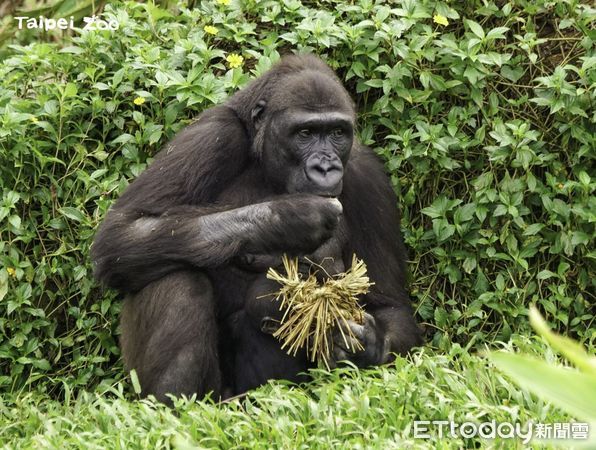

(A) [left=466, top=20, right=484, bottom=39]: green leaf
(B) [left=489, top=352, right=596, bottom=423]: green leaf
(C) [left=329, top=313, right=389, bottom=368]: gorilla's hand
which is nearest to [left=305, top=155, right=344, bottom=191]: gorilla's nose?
(C) [left=329, top=313, right=389, bottom=368]: gorilla's hand

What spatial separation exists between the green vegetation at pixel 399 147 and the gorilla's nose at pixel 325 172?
0.92 meters

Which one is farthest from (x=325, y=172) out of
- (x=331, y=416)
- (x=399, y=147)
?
(x=331, y=416)

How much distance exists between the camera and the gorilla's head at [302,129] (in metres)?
5.15

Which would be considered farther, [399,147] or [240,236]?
[399,147]

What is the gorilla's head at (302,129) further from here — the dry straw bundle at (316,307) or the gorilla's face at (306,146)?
the dry straw bundle at (316,307)

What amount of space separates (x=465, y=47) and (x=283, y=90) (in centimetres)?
125

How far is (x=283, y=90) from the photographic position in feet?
17.5

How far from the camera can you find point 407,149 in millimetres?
5930

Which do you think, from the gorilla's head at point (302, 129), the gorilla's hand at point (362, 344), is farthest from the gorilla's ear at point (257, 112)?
the gorilla's hand at point (362, 344)

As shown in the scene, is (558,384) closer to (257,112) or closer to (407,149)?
(257,112)

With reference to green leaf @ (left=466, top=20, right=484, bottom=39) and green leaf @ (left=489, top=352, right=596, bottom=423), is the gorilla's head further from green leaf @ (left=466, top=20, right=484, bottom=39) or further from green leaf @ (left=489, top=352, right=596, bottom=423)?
green leaf @ (left=489, top=352, right=596, bottom=423)

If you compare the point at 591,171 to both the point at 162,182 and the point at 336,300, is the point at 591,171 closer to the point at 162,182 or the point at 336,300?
the point at 336,300

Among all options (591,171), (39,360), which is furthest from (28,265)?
(591,171)

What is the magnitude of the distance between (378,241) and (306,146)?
2.44ft
